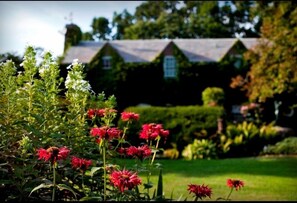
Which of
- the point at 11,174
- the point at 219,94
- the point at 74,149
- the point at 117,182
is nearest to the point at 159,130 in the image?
the point at 74,149

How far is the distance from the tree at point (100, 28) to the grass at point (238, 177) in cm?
3902

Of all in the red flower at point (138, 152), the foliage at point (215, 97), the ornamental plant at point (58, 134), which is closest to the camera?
the ornamental plant at point (58, 134)

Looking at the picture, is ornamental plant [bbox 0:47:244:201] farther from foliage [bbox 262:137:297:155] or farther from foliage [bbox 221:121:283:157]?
foliage [bbox 262:137:297:155]

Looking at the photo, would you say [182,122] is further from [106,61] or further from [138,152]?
[138,152]

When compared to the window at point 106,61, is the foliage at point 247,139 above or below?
below

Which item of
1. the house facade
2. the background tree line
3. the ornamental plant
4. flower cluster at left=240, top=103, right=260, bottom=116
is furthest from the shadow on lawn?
the background tree line

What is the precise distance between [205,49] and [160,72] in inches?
145

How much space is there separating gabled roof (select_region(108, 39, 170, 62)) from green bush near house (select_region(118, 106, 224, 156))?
1004 cm

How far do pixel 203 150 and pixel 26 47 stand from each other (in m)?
10.8

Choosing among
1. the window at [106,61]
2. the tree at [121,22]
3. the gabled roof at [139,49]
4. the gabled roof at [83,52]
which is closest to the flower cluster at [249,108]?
the gabled roof at [139,49]

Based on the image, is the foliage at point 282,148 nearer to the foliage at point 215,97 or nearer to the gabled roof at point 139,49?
the foliage at point 215,97

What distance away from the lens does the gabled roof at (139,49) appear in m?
24.7

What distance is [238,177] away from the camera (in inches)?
339

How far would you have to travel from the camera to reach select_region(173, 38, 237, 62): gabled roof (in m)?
24.8
